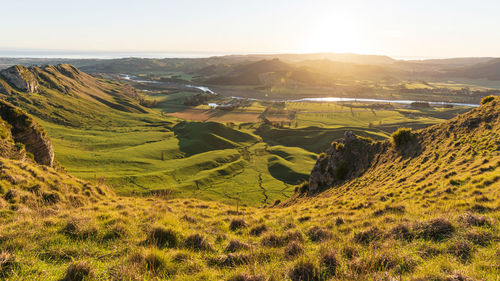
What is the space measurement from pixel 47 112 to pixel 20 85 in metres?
30.0

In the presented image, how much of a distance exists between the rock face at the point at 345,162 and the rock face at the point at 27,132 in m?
39.7

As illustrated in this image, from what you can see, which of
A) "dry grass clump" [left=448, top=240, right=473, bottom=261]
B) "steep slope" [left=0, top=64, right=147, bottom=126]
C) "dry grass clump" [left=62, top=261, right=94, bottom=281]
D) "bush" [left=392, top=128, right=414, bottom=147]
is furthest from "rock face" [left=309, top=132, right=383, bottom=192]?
"steep slope" [left=0, top=64, right=147, bottom=126]

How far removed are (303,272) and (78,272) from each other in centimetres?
561

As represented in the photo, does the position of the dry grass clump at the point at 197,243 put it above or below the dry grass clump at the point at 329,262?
below

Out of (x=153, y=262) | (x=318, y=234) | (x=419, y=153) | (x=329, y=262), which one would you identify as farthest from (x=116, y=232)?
(x=419, y=153)

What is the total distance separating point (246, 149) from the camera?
96000 millimetres

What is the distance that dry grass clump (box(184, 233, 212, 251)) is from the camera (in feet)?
27.7

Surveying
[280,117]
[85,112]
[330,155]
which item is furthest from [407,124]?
[85,112]

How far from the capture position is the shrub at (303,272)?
19.6ft

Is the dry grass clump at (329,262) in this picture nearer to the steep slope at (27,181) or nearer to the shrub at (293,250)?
the shrub at (293,250)

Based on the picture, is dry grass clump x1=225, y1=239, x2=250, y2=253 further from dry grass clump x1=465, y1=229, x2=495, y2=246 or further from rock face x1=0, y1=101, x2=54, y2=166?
rock face x1=0, y1=101, x2=54, y2=166

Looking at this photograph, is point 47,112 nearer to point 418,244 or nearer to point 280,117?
point 280,117

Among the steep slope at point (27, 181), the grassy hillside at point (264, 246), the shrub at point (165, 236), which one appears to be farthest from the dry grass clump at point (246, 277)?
the steep slope at point (27, 181)

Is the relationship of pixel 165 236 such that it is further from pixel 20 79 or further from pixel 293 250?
pixel 20 79
